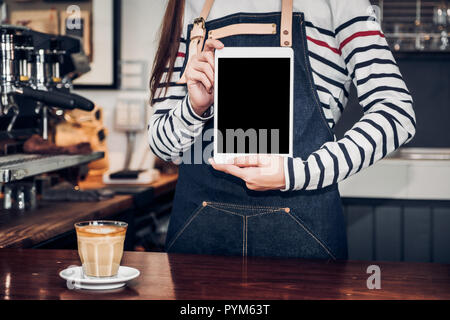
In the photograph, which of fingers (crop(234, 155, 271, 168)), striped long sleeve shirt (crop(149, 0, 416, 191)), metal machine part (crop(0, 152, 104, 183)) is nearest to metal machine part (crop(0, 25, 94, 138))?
metal machine part (crop(0, 152, 104, 183))

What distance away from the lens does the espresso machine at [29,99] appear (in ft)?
5.37

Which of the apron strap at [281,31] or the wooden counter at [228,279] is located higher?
the apron strap at [281,31]

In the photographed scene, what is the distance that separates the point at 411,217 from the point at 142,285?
204 centimetres

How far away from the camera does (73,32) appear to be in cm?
282

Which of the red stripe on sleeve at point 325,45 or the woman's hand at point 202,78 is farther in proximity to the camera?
the red stripe on sleeve at point 325,45

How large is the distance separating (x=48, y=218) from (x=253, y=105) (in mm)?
816

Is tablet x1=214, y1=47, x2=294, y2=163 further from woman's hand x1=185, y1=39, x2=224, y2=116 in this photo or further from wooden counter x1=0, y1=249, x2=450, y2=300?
wooden counter x1=0, y1=249, x2=450, y2=300

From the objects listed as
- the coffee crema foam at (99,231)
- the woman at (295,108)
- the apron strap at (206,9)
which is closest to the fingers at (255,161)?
the woman at (295,108)

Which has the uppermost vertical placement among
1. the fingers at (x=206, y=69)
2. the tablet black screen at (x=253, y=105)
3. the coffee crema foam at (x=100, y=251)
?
the fingers at (x=206, y=69)

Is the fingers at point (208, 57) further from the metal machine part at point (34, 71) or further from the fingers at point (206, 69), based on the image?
the metal machine part at point (34, 71)

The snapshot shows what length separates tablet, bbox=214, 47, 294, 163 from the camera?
105 centimetres

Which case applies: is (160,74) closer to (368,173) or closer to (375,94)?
(375,94)

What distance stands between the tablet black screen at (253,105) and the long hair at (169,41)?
0.79ft

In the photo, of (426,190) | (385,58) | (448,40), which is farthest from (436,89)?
(385,58)
